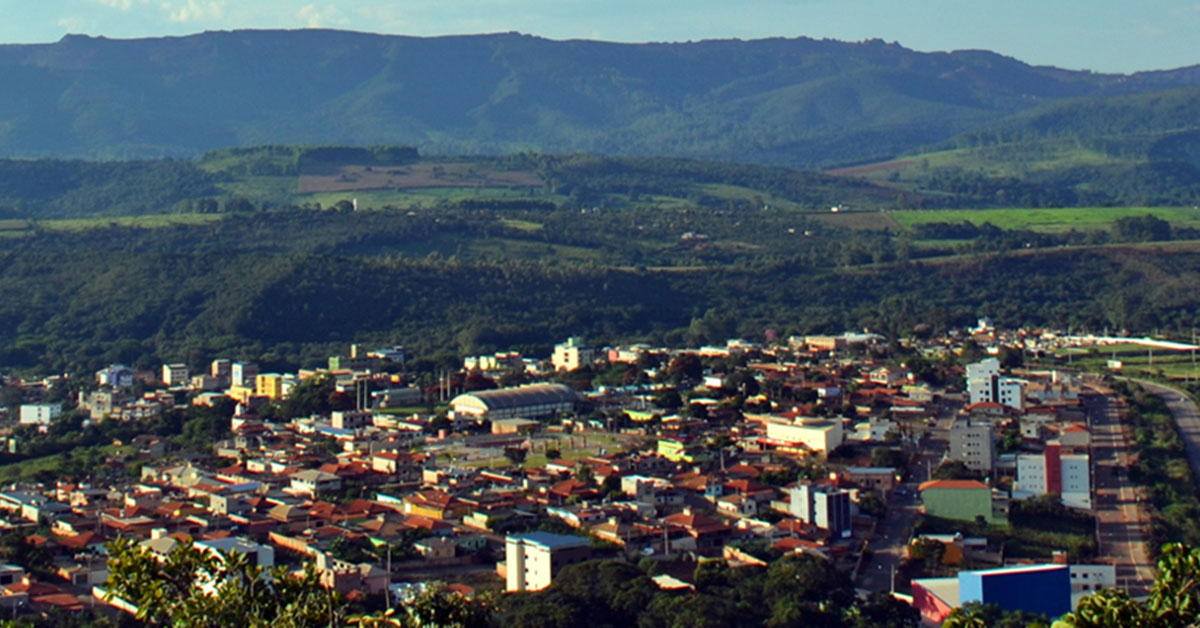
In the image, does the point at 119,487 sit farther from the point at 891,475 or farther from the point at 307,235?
the point at 307,235

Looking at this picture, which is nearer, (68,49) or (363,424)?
(363,424)

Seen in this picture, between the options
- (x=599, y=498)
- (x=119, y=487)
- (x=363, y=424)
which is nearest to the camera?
(x=599, y=498)

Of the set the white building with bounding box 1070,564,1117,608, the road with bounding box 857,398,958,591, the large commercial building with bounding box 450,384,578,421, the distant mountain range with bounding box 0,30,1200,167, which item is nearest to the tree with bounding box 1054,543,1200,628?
the road with bounding box 857,398,958,591

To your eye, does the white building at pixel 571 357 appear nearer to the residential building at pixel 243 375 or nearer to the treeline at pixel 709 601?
the residential building at pixel 243 375

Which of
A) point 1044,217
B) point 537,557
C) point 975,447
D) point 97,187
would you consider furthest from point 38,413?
point 97,187

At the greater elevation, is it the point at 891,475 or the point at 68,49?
the point at 68,49

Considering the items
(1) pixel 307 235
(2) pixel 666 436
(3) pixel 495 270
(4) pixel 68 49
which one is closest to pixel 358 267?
(3) pixel 495 270

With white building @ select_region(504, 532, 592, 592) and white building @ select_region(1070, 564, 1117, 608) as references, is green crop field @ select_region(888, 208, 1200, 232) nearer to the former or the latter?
white building @ select_region(1070, 564, 1117, 608)
